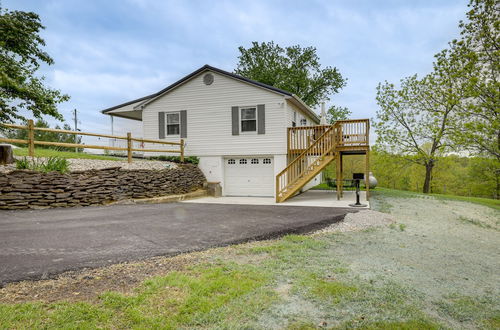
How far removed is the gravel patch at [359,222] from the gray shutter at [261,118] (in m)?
6.34

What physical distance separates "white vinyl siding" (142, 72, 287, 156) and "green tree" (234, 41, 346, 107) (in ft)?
45.3

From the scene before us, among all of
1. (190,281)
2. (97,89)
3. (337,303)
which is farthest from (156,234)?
(97,89)

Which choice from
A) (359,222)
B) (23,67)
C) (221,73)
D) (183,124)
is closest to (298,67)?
(221,73)

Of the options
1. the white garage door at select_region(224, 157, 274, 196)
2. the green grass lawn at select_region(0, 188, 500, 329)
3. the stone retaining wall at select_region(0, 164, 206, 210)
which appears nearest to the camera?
the green grass lawn at select_region(0, 188, 500, 329)

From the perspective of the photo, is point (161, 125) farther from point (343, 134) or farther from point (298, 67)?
point (298, 67)

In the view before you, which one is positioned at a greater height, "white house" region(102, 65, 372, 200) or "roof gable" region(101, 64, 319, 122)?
"roof gable" region(101, 64, 319, 122)

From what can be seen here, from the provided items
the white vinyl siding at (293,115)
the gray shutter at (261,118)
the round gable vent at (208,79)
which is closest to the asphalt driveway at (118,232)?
the gray shutter at (261,118)

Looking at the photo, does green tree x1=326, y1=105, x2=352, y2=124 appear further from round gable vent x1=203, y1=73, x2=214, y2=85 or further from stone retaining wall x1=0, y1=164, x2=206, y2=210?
stone retaining wall x1=0, y1=164, x2=206, y2=210

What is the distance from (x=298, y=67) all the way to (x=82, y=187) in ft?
78.7

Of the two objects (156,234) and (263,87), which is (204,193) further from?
(156,234)

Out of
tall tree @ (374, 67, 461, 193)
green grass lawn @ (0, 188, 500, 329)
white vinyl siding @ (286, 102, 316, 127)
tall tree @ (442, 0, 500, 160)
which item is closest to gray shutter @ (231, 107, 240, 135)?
white vinyl siding @ (286, 102, 316, 127)

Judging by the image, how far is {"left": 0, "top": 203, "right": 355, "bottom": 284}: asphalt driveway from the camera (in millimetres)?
4211

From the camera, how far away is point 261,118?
13672mm

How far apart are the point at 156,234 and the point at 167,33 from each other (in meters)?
12.9
